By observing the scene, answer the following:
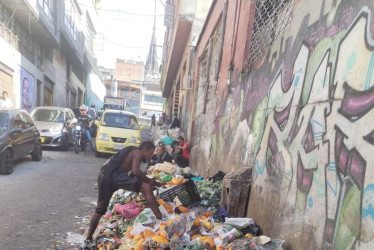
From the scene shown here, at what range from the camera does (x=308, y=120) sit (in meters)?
2.69

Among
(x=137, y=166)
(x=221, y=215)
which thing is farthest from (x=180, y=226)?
(x=137, y=166)

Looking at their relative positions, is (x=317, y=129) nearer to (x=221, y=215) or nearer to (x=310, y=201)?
(x=310, y=201)

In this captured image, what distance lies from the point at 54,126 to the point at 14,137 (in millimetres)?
→ 3814

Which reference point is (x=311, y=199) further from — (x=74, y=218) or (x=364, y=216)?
(x=74, y=218)

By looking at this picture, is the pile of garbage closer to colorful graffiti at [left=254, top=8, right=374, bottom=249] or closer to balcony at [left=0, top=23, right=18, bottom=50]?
→ colorful graffiti at [left=254, top=8, right=374, bottom=249]

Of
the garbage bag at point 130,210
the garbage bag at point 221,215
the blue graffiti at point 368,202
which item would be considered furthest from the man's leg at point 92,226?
the blue graffiti at point 368,202

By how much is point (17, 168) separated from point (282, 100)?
7247mm

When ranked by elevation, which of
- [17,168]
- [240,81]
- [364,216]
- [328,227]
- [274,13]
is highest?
[274,13]

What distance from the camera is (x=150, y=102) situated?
5844cm

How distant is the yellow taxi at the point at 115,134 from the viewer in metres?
10.6

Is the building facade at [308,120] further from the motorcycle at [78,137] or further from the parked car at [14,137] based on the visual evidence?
the motorcycle at [78,137]

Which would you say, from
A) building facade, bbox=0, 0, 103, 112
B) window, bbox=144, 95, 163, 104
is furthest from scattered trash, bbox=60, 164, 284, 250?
window, bbox=144, 95, 163, 104

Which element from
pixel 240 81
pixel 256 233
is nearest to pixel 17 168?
pixel 240 81

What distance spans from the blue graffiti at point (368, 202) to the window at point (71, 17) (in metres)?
23.6
